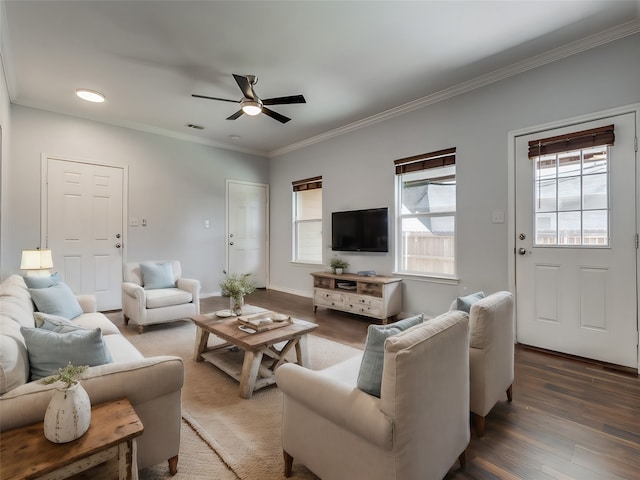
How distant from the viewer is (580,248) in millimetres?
2871

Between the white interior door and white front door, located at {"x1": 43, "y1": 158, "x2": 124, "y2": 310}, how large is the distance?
203 inches

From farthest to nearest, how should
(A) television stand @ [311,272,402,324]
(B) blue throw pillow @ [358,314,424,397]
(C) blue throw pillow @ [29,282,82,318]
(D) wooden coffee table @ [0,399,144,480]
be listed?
1. (A) television stand @ [311,272,402,324]
2. (C) blue throw pillow @ [29,282,82,318]
3. (B) blue throw pillow @ [358,314,424,397]
4. (D) wooden coffee table @ [0,399,144,480]

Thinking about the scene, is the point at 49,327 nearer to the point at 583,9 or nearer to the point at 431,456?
the point at 431,456

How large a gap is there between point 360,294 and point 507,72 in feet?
9.53

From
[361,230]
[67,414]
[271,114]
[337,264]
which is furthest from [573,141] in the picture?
[67,414]

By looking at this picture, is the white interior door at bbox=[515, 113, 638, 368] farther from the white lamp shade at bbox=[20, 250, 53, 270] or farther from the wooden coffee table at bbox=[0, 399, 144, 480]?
the white lamp shade at bbox=[20, 250, 53, 270]

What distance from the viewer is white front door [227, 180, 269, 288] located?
5973mm

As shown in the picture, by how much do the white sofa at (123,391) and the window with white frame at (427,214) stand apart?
10.7 ft

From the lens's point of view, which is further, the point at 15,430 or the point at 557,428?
the point at 557,428

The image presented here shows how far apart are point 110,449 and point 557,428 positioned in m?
2.26

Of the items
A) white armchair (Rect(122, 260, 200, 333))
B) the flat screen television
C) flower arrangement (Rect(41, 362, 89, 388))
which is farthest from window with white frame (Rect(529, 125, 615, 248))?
→ white armchair (Rect(122, 260, 200, 333))

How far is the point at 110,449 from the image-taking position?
3.54 ft

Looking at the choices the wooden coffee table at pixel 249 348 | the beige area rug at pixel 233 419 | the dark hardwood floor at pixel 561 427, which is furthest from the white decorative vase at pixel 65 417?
the dark hardwood floor at pixel 561 427

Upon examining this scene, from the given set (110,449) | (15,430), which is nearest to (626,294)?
(110,449)
